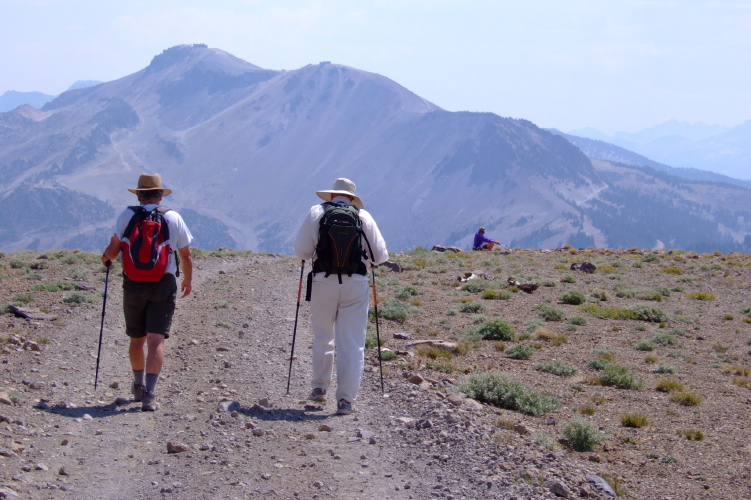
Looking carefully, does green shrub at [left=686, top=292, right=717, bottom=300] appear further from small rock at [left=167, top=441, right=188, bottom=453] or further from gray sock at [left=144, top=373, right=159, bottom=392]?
small rock at [left=167, top=441, right=188, bottom=453]

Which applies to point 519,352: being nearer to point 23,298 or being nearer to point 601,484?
point 601,484

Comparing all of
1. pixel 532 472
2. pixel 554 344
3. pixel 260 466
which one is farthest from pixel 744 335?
pixel 260 466

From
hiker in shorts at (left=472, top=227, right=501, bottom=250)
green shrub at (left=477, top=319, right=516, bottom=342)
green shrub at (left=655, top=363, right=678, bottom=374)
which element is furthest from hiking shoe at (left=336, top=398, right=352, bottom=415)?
hiker in shorts at (left=472, top=227, right=501, bottom=250)

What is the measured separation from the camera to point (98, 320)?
12.7m

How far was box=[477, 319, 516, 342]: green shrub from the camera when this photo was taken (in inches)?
532

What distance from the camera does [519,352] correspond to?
1212 centimetres

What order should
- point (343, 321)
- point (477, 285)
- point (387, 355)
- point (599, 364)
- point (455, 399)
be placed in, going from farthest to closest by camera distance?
point (477, 285), point (599, 364), point (387, 355), point (455, 399), point (343, 321)

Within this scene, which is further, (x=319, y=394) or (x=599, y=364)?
(x=599, y=364)

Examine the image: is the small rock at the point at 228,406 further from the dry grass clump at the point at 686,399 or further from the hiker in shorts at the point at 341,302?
the dry grass clump at the point at 686,399

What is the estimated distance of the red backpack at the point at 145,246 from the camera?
745 centimetres

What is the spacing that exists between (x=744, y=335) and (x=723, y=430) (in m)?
7.90

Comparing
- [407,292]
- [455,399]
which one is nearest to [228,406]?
[455,399]

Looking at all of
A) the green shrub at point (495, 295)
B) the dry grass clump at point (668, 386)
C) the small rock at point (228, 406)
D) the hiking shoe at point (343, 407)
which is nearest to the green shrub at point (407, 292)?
the green shrub at point (495, 295)

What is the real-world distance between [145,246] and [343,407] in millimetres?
2702
